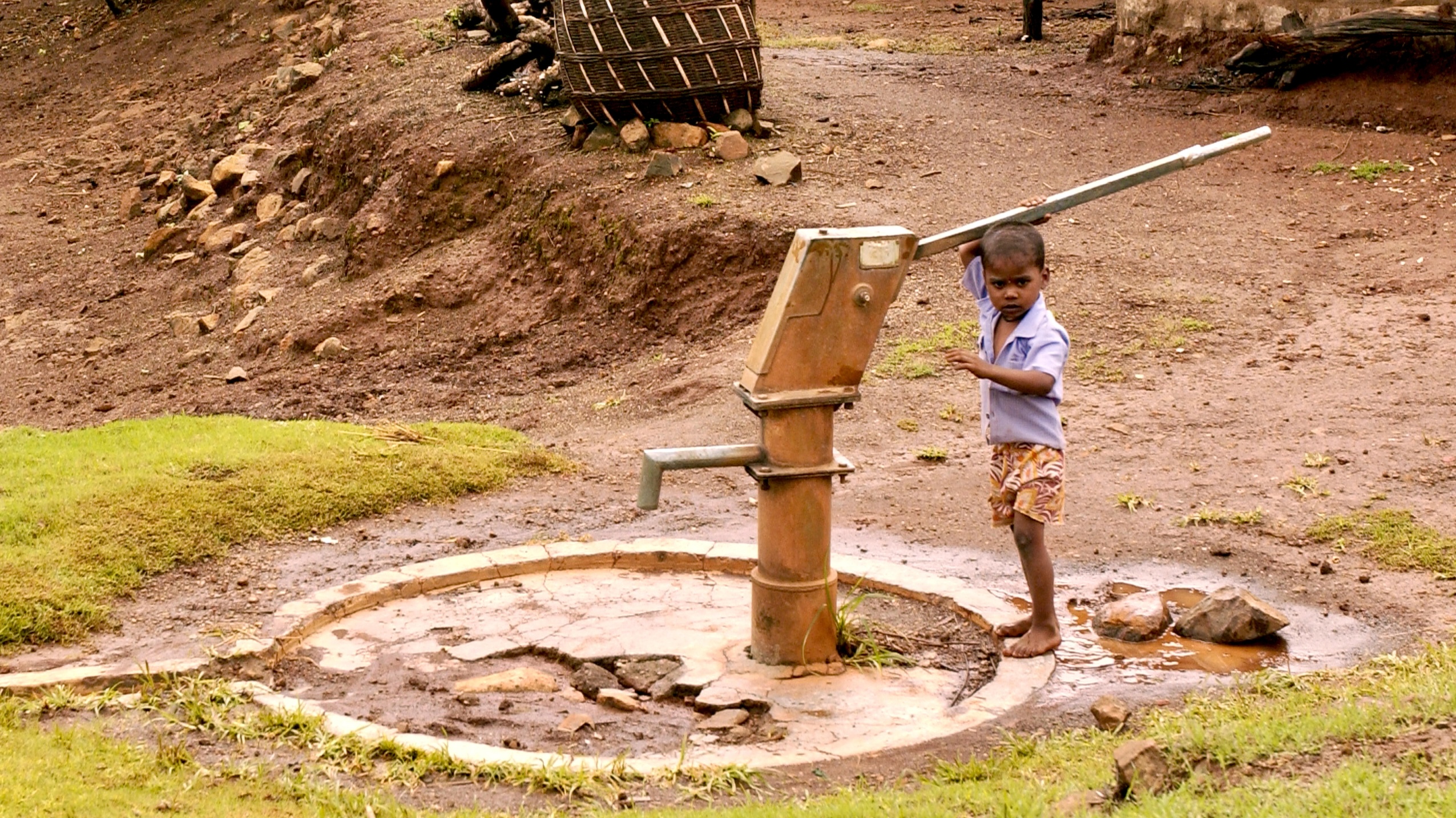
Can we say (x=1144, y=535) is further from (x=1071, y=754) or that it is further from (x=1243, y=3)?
(x=1243, y=3)

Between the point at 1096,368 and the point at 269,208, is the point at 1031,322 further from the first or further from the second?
the point at 269,208

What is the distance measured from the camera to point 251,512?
18.6 ft

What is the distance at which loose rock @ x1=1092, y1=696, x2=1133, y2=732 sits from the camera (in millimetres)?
3801

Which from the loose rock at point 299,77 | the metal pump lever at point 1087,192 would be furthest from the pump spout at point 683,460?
the loose rock at point 299,77

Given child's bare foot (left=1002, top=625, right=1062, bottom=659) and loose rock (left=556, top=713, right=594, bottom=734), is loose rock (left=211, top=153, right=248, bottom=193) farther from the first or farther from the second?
child's bare foot (left=1002, top=625, right=1062, bottom=659)

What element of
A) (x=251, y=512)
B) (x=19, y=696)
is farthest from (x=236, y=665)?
(x=251, y=512)

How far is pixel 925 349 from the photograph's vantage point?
7609 millimetres

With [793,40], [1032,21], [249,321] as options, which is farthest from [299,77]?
[1032,21]

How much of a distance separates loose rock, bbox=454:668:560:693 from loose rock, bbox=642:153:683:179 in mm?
5840

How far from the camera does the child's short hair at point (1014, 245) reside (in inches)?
165

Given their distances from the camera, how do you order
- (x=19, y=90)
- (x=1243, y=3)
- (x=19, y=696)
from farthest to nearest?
(x=19, y=90) → (x=1243, y=3) → (x=19, y=696)

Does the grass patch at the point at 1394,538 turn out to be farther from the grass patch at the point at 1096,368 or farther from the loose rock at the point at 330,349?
the loose rock at the point at 330,349

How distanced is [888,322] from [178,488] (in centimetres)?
385

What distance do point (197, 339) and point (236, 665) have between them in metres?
6.96
